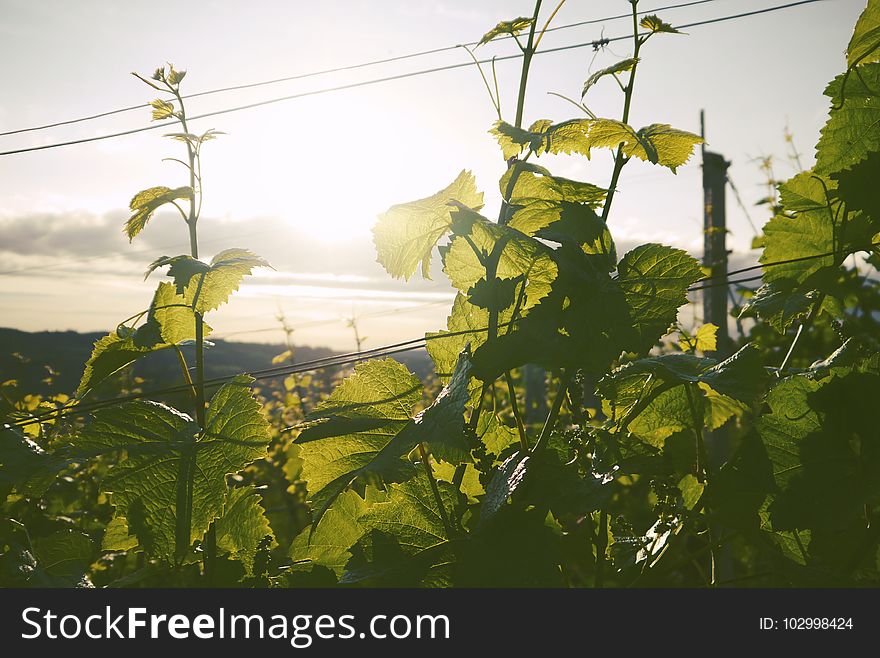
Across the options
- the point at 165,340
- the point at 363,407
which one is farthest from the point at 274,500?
the point at 363,407

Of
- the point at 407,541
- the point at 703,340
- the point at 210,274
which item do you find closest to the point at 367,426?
the point at 407,541

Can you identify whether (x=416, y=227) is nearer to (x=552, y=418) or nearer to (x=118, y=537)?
(x=552, y=418)

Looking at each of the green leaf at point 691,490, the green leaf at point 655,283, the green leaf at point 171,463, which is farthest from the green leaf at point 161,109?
the green leaf at point 691,490

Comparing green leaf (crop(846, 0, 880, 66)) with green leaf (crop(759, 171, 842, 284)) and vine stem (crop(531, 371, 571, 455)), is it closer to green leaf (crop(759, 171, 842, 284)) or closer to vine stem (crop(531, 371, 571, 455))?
green leaf (crop(759, 171, 842, 284))

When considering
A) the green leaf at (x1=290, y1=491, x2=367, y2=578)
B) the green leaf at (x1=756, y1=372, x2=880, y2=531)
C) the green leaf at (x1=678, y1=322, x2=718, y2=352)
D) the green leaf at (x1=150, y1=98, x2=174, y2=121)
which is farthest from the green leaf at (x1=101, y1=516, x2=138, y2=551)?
the green leaf at (x1=678, y1=322, x2=718, y2=352)

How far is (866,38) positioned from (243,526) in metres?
1.44

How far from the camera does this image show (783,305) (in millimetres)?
1562

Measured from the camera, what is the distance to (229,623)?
1.10 m

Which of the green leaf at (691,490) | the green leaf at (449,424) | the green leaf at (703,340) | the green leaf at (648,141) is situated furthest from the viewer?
the green leaf at (703,340)

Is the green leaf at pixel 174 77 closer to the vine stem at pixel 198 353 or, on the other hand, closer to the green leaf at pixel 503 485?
the vine stem at pixel 198 353

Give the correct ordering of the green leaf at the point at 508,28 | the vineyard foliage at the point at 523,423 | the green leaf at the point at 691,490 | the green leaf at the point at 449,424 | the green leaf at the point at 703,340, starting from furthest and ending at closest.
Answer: the green leaf at the point at 703,340, the green leaf at the point at 691,490, the green leaf at the point at 508,28, the vineyard foliage at the point at 523,423, the green leaf at the point at 449,424

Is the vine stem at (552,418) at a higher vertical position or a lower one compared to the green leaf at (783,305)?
lower

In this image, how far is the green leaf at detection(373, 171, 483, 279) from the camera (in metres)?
1.15

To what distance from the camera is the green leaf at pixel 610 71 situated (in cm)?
118
